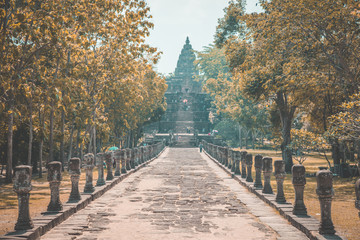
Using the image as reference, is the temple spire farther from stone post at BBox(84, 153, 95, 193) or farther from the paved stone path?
the paved stone path

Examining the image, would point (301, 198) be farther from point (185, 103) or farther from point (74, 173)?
point (185, 103)

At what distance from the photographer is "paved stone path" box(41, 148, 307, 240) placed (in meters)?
6.82

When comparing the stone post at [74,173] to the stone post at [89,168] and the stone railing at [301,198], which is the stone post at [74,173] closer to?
the stone post at [89,168]

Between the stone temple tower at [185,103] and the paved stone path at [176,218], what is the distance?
5329cm

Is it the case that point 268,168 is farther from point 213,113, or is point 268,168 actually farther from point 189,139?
point 213,113

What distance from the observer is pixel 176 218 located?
8094 mm

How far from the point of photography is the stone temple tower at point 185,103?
7794cm

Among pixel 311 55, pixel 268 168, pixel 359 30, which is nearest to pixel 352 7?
pixel 359 30

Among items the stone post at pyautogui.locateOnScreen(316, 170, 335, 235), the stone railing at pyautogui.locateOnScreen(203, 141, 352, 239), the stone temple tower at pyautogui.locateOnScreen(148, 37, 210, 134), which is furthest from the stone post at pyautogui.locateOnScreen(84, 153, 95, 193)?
the stone temple tower at pyautogui.locateOnScreen(148, 37, 210, 134)

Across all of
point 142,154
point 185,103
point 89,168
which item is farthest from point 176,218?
point 185,103

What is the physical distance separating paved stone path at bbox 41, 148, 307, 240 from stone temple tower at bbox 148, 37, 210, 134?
175 ft

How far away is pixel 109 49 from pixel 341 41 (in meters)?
10.7

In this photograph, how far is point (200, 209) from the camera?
919 centimetres

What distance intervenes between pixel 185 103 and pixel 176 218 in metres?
81.6
